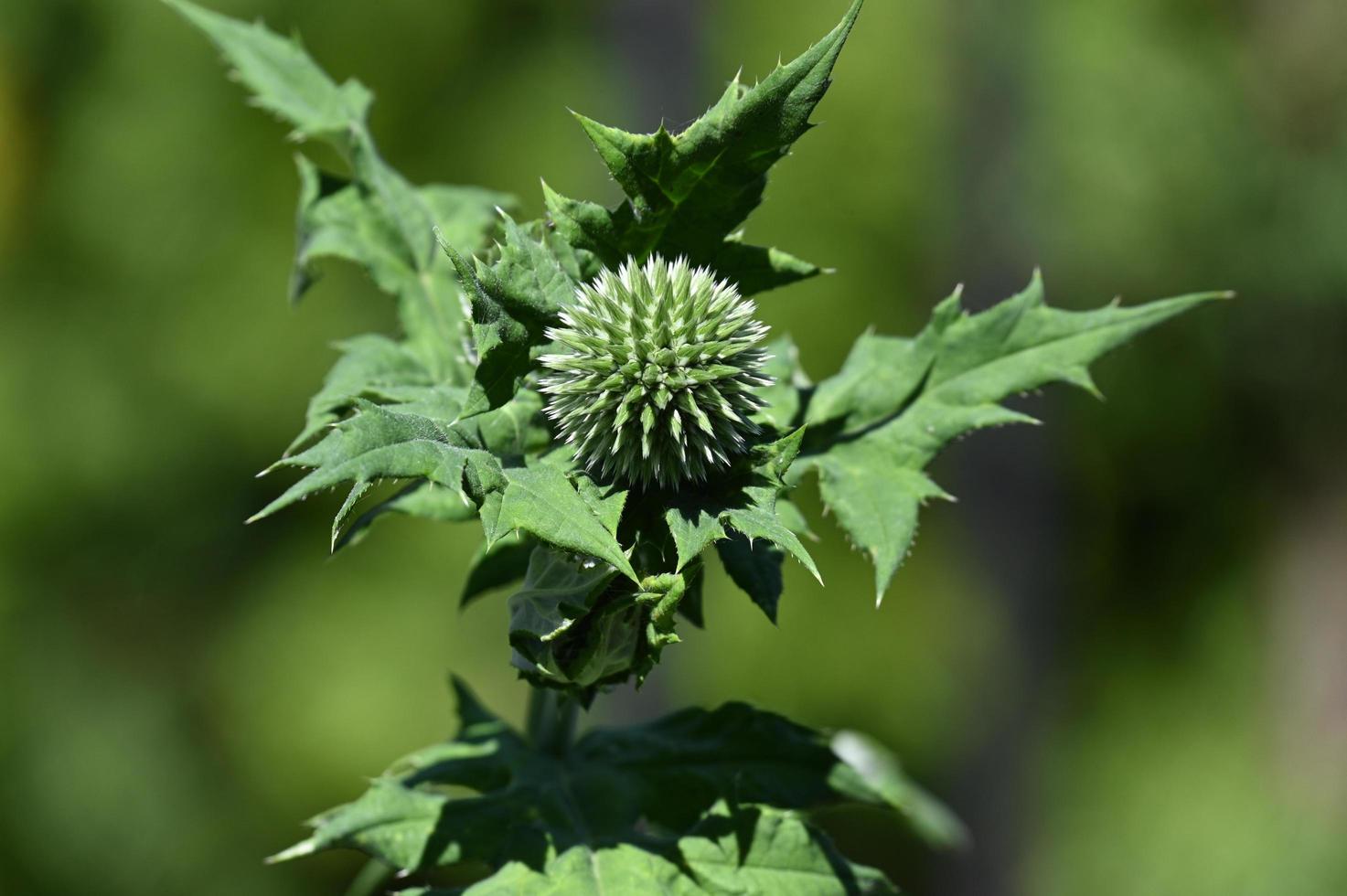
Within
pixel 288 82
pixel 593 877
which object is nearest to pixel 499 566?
pixel 593 877

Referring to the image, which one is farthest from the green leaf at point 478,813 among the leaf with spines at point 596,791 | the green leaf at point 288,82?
the green leaf at point 288,82

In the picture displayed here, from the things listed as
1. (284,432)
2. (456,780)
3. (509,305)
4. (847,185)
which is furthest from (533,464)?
(847,185)

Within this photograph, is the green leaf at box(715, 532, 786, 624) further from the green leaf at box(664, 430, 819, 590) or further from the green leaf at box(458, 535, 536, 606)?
the green leaf at box(458, 535, 536, 606)

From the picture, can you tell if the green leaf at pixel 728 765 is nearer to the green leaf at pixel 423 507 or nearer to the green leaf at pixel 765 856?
the green leaf at pixel 765 856

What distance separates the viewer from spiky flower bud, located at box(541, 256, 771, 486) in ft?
5.19

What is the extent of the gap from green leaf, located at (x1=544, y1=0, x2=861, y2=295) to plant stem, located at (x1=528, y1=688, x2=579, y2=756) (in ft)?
2.29

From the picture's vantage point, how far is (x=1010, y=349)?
1929mm

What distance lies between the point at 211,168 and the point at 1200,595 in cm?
710

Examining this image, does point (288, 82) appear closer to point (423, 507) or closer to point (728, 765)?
point (423, 507)

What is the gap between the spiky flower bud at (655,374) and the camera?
158 cm

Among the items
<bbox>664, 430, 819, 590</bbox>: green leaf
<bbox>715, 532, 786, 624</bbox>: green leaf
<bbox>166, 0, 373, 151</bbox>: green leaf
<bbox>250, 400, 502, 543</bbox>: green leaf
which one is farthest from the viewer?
<bbox>166, 0, 373, 151</bbox>: green leaf

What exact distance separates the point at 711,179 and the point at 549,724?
0.88 meters

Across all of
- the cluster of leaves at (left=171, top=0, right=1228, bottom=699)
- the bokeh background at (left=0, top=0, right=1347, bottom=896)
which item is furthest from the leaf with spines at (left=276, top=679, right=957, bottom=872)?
the bokeh background at (left=0, top=0, right=1347, bottom=896)

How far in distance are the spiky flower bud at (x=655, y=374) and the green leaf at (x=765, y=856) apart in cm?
50
